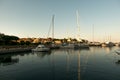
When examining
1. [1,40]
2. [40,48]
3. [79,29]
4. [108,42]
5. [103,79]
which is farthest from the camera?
[108,42]

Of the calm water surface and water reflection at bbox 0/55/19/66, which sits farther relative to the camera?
water reflection at bbox 0/55/19/66

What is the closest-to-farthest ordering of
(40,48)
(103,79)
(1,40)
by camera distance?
1. (103,79)
2. (40,48)
3. (1,40)

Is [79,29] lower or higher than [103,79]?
higher

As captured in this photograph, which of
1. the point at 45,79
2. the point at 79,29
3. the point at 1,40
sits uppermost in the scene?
the point at 79,29

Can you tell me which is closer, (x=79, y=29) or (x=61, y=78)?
(x=61, y=78)

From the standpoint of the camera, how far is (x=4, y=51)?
48.2 meters

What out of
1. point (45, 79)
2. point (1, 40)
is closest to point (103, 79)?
point (45, 79)

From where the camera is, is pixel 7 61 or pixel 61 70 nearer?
pixel 61 70

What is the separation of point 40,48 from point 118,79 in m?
45.1

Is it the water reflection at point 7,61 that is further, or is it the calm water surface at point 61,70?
the water reflection at point 7,61

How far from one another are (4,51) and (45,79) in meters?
37.1

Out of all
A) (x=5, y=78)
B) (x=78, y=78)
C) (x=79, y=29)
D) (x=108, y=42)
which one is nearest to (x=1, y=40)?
(x=79, y=29)

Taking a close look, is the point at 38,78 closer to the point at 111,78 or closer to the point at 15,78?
the point at 15,78

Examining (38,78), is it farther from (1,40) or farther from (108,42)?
(108,42)
